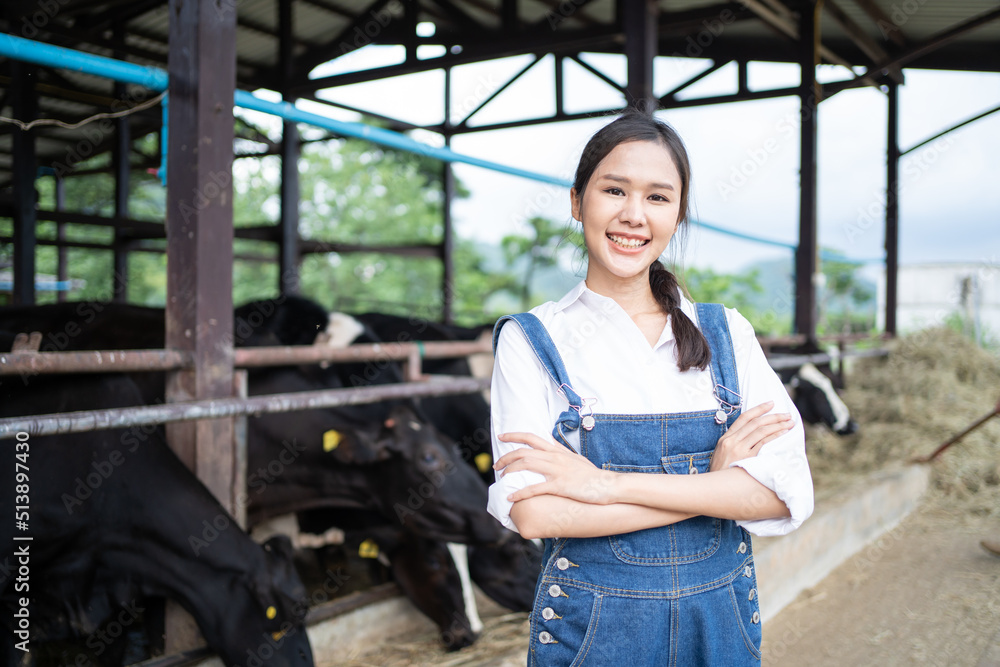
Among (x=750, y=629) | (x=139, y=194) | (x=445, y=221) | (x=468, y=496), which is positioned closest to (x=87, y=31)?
(x=445, y=221)

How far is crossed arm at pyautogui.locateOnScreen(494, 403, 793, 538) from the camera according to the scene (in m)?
1.02

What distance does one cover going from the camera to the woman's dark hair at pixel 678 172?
1.13 meters

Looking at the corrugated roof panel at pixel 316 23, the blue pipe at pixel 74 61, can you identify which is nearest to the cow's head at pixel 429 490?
the blue pipe at pixel 74 61

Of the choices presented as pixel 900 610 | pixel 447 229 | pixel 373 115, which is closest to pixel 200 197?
pixel 900 610

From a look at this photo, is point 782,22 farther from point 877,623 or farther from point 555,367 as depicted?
point 555,367

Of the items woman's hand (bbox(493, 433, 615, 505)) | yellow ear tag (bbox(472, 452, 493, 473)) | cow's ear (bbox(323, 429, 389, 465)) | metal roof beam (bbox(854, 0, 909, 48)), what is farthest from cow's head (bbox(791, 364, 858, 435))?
woman's hand (bbox(493, 433, 615, 505))

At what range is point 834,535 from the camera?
3615 millimetres

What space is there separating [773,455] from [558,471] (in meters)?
0.30

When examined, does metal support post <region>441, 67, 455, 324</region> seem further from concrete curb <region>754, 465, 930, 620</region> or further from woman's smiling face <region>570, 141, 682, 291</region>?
woman's smiling face <region>570, 141, 682, 291</region>

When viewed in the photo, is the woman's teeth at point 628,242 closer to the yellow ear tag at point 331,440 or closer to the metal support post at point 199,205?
the metal support post at point 199,205

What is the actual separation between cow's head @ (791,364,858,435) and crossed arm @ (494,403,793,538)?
15.6 feet

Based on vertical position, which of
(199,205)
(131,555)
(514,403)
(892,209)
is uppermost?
(892,209)

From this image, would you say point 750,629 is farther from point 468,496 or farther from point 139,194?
point 139,194

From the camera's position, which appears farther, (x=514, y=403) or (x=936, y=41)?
(x=936, y=41)
